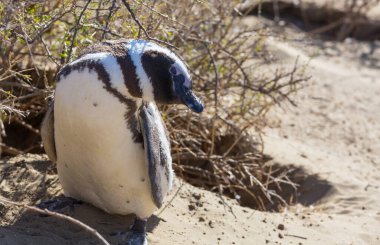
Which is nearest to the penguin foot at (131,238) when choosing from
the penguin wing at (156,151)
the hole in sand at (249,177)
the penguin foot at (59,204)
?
the penguin wing at (156,151)

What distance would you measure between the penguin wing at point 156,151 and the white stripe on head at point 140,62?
15 cm

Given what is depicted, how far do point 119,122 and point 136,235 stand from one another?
20.3 inches

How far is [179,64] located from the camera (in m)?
2.80

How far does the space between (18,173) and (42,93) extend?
1.29 ft

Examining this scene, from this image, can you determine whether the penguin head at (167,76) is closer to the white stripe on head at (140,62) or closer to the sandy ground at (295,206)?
the white stripe on head at (140,62)

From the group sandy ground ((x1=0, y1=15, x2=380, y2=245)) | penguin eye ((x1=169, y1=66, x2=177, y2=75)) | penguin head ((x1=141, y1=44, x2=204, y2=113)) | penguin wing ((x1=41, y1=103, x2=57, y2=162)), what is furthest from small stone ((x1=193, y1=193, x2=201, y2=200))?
penguin eye ((x1=169, y1=66, x2=177, y2=75))

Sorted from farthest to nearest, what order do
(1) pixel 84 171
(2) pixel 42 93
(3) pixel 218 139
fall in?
(3) pixel 218 139 → (2) pixel 42 93 → (1) pixel 84 171

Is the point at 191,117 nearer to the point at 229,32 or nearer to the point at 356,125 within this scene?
the point at 229,32

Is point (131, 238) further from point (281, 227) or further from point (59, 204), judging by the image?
point (281, 227)

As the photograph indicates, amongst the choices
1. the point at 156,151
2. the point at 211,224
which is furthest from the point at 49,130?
the point at 211,224

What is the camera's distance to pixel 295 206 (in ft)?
14.0

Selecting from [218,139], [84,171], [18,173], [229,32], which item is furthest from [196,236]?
[229,32]

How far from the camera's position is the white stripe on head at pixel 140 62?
2754 mm

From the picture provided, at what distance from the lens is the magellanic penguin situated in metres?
2.75
